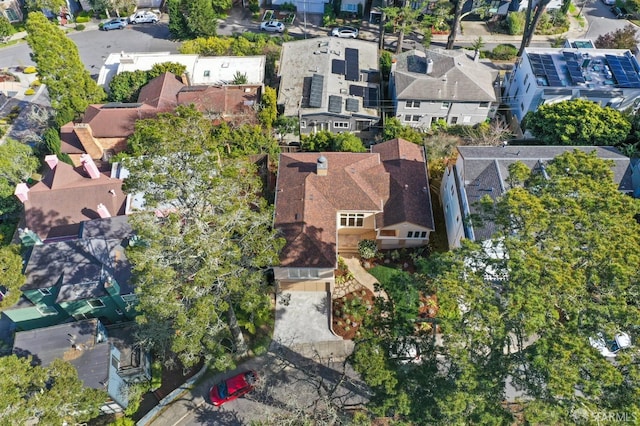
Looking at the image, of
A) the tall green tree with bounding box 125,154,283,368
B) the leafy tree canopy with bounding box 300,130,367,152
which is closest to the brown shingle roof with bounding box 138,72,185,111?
the leafy tree canopy with bounding box 300,130,367,152

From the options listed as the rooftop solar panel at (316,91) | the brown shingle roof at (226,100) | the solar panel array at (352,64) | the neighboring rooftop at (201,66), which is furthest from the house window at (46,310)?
the solar panel array at (352,64)

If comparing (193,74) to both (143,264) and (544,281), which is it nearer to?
(143,264)

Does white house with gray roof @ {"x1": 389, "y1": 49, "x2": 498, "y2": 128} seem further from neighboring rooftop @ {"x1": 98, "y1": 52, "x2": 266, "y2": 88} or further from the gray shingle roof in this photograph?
neighboring rooftop @ {"x1": 98, "y1": 52, "x2": 266, "y2": 88}

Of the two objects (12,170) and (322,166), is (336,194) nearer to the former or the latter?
(322,166)

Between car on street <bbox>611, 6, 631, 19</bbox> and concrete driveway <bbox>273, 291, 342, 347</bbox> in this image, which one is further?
car on street <bbox>611, 6, 631, 19</bbox>

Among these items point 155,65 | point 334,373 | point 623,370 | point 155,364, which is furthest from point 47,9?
point 623,370

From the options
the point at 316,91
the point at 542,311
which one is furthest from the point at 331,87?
the point at 542,311
